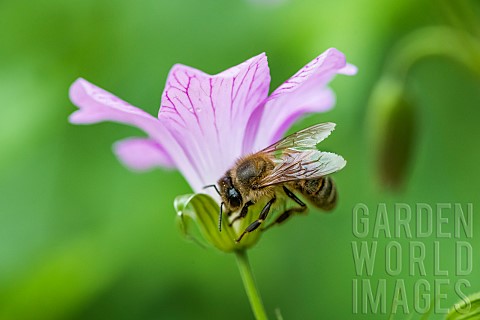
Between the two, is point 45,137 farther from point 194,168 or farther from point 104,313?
point 194,168

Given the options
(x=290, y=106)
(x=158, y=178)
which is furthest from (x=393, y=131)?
(x=158, y=178)

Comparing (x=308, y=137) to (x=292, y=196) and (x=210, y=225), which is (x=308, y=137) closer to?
(x=292, y=196)

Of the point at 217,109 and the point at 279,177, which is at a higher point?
the point at 217,109

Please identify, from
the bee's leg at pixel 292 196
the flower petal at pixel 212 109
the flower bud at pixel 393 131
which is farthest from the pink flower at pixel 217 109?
the flower bud at pixel 393 131

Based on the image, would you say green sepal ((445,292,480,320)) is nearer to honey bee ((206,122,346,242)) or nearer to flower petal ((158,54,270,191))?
honey bee ((206,122,346,242))

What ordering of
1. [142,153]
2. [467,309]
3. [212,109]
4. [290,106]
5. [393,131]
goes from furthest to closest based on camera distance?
[393,131], [142,153], [290,106], [212,109], [467,309]

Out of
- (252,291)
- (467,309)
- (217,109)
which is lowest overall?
(467,309)

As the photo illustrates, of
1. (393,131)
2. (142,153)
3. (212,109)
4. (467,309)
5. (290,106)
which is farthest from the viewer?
(393,131)
